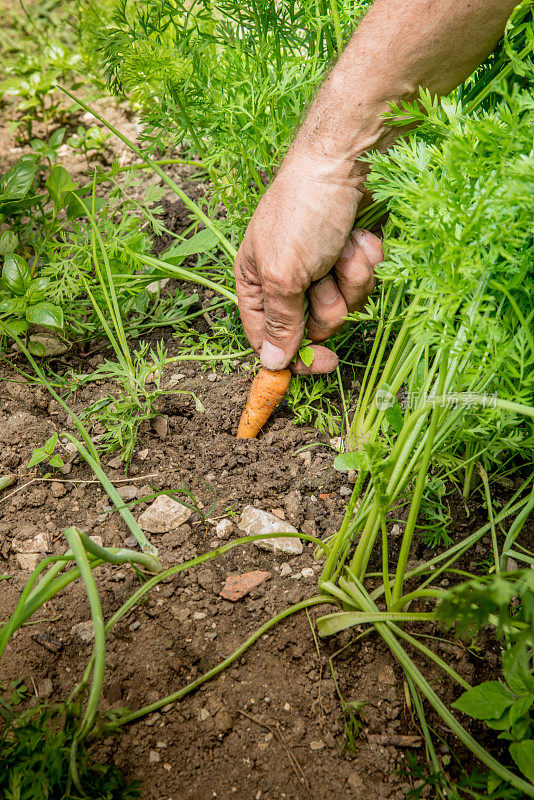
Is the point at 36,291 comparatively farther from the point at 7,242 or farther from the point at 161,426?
the point at 161,426

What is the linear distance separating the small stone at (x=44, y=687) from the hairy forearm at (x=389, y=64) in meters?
1.28

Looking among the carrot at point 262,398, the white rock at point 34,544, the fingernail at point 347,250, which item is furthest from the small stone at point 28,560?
the fingernail at point 347,250

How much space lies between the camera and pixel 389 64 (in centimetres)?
128

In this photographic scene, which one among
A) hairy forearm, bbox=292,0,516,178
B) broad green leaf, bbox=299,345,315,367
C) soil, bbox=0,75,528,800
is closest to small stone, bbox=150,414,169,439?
soil, bbox=0,75,528,800

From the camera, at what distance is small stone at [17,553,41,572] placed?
4.49ft

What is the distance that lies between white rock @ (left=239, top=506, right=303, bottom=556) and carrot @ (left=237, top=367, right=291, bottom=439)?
0.27 meters

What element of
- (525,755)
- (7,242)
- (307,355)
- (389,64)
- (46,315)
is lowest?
(525,755)

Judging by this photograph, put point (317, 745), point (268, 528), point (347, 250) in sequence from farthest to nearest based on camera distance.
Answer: point (347, 250)
point (268, 528)
point (317, 745)

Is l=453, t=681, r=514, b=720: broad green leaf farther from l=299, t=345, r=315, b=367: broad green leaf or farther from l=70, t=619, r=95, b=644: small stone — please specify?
l=299, t=345, r=315, b=367: broad green leaf

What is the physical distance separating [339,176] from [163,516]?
93 cm

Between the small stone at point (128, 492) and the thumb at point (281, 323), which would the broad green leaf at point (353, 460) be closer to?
the thumb at point (281, 323)

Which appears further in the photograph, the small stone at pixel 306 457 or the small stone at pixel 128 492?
the small stone at pixel 306 457

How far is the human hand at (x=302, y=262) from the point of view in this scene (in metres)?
1.42

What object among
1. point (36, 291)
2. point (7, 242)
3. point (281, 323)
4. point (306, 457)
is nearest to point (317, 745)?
point (306, 457)
